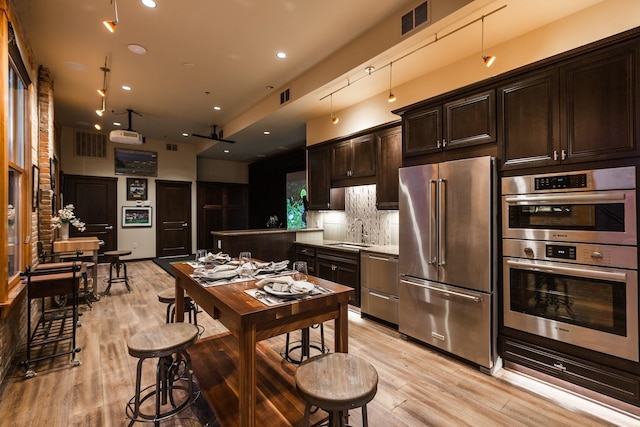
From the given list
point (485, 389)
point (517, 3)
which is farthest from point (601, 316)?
point (517, 3)

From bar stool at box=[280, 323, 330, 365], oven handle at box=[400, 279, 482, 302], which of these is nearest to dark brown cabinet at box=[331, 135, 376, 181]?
oven handle at box=[400, 279, 482, 302]

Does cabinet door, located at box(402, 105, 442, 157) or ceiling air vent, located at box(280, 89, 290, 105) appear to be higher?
ceiling air vent, located at box(280, 89, 290, 105)

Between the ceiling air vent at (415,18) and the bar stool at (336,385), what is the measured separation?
9.57ft

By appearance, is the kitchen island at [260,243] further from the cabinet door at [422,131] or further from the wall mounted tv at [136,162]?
the wall mounted tv at [136,162]

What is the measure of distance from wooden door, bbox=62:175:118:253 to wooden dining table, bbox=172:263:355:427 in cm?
751

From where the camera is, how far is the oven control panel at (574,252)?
2.11 meters

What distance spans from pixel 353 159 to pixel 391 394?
325 centimetres

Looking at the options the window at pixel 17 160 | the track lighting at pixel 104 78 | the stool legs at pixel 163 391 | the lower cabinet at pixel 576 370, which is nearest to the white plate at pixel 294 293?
the stool legs at pixel 163 391

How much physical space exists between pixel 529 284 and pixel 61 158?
9.64 metres

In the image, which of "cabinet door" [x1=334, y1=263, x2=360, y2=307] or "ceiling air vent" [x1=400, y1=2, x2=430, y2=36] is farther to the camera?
"cabinet door" [x1=334, y1=263, x2=360, y2=307]

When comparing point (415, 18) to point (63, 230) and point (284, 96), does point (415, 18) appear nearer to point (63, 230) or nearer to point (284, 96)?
point (284, 96)

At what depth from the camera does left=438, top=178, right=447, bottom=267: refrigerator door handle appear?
2.99 m

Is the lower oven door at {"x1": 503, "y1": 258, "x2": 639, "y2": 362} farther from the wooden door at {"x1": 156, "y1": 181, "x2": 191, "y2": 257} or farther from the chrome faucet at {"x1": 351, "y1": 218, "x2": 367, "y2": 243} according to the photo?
the wooden door at {"x1": 156, "y1": 181, "x2": 191, "y2": 257}

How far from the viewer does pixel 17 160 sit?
10.6ft
